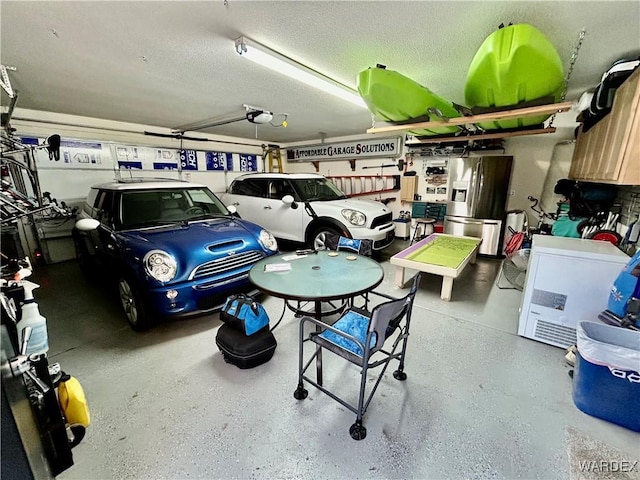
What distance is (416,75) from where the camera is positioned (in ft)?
9.26

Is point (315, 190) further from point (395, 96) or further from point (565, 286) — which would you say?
point (565, 286)

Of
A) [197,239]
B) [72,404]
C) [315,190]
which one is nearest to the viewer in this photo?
[72,404]

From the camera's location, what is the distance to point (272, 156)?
25.4 feet

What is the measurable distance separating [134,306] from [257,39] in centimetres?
257

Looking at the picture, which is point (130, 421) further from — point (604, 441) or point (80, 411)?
point (604, 441)

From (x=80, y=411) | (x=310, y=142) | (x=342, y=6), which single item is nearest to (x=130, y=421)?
(x=80, y=411)

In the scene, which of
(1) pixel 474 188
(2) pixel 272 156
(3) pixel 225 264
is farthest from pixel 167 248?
(2) pixel 272 156

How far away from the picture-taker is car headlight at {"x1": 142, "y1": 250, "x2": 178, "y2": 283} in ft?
7.29

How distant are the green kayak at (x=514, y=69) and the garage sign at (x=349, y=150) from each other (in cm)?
393

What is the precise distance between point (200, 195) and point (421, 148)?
15.1 ft

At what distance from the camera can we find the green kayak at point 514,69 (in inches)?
65.3

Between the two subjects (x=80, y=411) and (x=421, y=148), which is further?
(x=421, y=148)

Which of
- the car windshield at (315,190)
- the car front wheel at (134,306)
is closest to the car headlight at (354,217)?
the car windshield at (315,190)

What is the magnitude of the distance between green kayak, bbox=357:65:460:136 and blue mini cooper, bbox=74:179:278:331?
6.13ft
